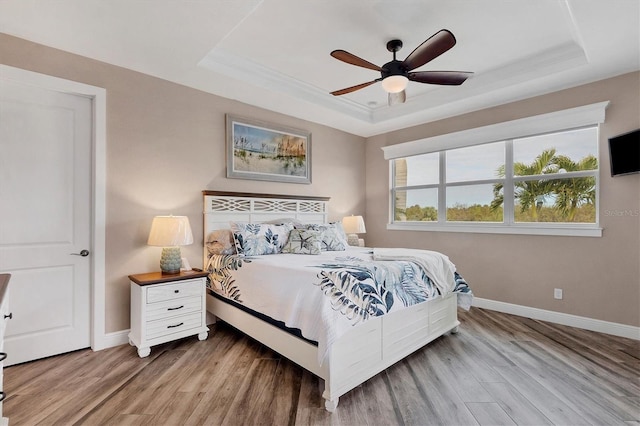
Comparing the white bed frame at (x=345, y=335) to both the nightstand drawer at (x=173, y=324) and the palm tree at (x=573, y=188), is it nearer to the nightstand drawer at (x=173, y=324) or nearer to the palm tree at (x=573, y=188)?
the nightstand drawer at (x=173, y=324)

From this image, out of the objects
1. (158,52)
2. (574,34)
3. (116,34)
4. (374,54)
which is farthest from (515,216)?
(116,34)

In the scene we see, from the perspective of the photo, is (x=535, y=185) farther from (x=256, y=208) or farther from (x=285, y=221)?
(x=256, y=208)

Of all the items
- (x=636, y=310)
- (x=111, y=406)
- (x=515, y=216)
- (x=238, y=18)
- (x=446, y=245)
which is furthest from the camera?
(x=446, y=245)

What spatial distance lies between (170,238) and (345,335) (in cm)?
182

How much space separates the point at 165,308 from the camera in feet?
9.05

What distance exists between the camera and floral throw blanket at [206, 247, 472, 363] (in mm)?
2027

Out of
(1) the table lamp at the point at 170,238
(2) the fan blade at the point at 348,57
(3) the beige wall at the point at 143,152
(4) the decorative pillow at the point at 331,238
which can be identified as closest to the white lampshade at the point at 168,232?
(1) the table lamp at the point at 170,238

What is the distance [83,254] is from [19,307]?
57 centimetres

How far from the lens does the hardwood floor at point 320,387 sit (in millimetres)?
1874

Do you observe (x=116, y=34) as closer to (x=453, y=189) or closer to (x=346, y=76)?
(x=346, y=76)

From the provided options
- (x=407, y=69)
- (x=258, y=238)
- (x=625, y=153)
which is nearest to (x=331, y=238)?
(x=258, y=238)

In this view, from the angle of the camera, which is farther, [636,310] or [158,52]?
[636,310]

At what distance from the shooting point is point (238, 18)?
228 cm

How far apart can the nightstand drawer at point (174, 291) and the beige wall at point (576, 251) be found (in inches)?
131
